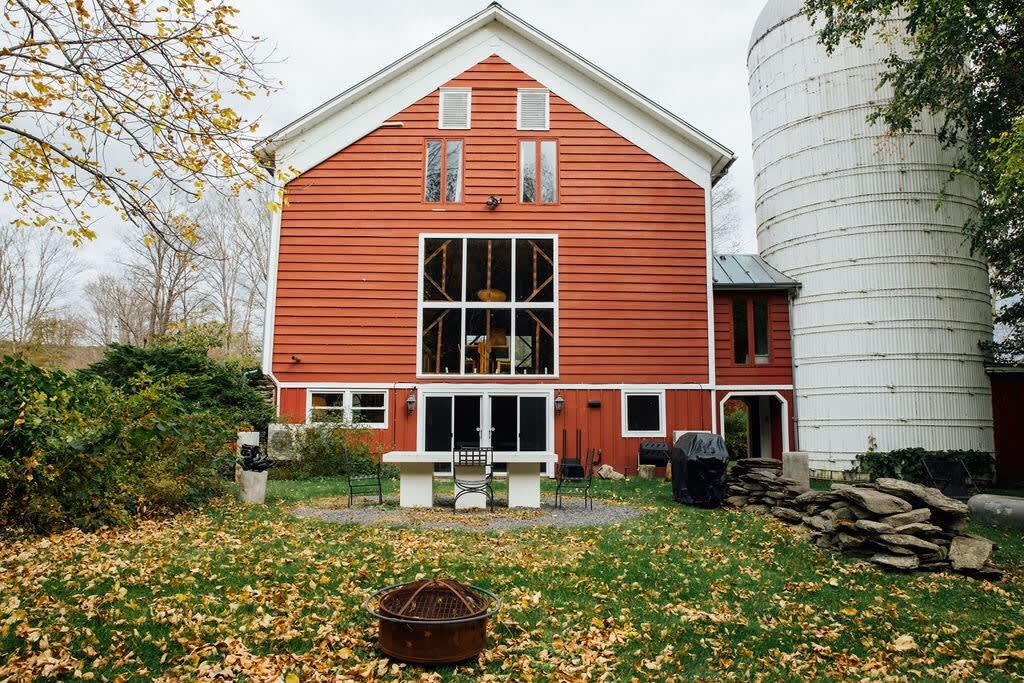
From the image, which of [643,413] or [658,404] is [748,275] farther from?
[643,413]

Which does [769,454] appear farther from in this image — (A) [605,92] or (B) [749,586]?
(B) [749,586]

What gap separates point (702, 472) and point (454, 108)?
10.7 meters

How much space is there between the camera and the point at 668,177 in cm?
1678

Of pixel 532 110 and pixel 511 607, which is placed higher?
pixel 532 110

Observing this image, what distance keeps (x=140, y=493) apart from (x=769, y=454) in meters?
14.6

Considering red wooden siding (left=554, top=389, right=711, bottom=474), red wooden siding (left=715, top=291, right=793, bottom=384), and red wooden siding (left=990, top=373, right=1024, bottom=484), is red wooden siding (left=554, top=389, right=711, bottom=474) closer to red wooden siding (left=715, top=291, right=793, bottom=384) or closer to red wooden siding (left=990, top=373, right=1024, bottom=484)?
red wooden siding (left=715, top=291, right=793, bottom=384)

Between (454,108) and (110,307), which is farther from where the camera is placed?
(110,307)

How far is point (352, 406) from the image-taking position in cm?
1584

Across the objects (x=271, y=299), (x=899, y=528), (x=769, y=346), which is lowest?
(x=899, y=528)

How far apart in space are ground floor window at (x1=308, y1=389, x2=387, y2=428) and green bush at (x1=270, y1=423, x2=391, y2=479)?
1.40ft

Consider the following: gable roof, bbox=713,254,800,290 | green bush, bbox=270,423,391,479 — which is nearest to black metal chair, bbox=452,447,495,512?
Result: green bush, bbox=270,423,391,479

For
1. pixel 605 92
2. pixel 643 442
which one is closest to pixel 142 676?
pixel 643 442

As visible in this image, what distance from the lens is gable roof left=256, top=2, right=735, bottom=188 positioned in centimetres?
1644

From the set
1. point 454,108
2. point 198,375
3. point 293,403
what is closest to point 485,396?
point 293,403
